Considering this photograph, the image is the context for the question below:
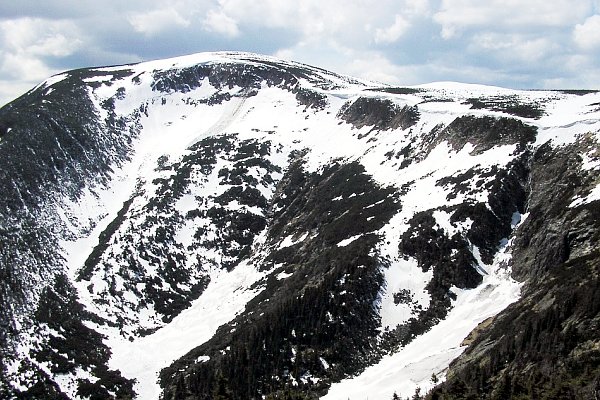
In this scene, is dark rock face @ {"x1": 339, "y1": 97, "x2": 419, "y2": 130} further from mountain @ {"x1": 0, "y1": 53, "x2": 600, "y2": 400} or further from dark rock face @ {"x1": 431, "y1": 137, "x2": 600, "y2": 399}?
dark rock face @ {"x1": 431, "y1": 137, "x2": 600, "y2": 399}

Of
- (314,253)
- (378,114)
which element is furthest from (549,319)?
(378,114)

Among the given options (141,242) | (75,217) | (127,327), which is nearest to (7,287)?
(127,327)

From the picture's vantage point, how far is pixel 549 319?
37.8 m

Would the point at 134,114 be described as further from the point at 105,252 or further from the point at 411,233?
the point at 411,233

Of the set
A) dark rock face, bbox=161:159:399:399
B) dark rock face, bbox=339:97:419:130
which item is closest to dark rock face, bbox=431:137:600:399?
dark rock face, bbox=161:159:399:399

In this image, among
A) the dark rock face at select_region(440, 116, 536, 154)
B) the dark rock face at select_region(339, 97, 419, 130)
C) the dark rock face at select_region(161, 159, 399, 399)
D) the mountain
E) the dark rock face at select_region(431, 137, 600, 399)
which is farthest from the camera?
the dark rock face at select_region(339, 97, 419, 130)

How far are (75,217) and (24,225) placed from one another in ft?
40.6

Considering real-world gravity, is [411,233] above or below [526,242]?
above

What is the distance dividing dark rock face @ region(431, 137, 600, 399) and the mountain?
17 centimetres

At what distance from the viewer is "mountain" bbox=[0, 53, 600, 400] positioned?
45906 mm

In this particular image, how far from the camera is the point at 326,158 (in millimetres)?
108250

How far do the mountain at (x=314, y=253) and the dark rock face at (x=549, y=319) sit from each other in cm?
17

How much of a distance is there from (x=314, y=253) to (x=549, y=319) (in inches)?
1477

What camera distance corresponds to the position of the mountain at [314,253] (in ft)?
151
